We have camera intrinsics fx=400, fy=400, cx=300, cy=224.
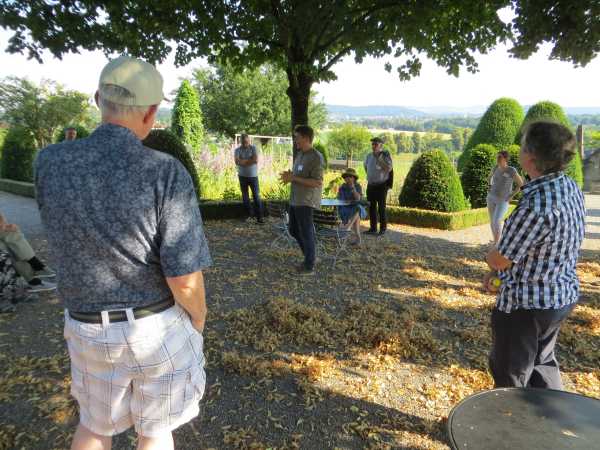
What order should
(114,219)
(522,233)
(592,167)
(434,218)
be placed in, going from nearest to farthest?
(114,219) → (522,233) → (434,218) → (592,167)

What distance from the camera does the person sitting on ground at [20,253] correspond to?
4.67m

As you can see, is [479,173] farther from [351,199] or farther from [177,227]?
[177,227]

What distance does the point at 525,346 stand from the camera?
1.97 m

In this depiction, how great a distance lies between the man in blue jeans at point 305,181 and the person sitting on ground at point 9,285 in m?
3.36

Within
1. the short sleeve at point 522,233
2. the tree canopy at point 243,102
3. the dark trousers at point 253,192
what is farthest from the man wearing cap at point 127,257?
the tree canopy at point 243,102

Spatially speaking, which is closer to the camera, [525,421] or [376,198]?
[525,421]

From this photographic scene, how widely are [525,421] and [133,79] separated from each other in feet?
6.01

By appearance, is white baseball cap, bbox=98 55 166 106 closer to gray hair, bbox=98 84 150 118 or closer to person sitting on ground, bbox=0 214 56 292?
gray hair, bbox=98 84 150 118

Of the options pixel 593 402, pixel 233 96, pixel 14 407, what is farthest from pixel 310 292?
pixel 233 96

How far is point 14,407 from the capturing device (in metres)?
2.74

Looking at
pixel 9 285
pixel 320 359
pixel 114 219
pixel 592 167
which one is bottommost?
pixel 592 167

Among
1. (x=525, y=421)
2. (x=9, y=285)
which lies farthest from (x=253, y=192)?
(x=525, y=421)

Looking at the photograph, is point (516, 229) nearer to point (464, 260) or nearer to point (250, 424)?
point (250, 424)

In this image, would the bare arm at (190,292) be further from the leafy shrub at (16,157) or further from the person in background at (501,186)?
the leafy shrub at (16,157)
